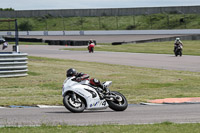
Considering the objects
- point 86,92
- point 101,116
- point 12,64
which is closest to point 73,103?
point 86,92

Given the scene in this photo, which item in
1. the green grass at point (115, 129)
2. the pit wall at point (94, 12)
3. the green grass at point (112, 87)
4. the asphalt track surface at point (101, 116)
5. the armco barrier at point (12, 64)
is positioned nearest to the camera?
the green grass at point (115, 129)

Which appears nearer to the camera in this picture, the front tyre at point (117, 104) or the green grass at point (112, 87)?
the front tyre at point (117, 104)

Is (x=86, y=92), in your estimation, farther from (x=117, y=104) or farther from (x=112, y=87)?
(x=112, y=87)

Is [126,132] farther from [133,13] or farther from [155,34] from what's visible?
[133,13]

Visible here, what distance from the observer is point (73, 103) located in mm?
11367

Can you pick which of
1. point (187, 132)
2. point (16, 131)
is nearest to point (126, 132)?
point (187, 132)

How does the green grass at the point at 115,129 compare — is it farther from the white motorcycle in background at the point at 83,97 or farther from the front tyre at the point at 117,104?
the front tyre at the point at 117,104

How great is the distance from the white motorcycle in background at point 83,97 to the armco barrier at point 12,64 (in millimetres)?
10026

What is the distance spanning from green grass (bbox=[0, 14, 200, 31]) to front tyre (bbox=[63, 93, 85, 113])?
227ft

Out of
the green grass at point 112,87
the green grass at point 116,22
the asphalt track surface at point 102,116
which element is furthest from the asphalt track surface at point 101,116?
the green grass at point 116,22

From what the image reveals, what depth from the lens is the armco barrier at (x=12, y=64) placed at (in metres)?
20.9

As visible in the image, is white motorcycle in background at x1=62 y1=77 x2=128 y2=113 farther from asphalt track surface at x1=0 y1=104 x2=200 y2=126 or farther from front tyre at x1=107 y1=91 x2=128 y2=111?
asphalt track surface at x1=0 y1=104 x2=200 y2=126

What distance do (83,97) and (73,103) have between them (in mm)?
283

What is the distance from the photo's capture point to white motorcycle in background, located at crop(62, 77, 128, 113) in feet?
37.1
